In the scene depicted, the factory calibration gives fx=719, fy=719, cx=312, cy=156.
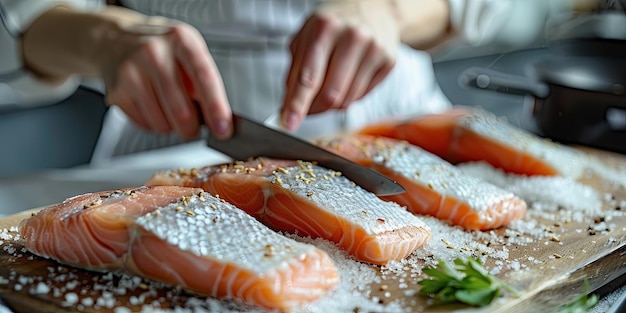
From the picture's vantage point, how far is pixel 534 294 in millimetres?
1051

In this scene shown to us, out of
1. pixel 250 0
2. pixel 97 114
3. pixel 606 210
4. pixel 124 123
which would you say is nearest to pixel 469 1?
pixel 250 0

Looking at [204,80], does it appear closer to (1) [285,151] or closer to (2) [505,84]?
(1) [285,151]

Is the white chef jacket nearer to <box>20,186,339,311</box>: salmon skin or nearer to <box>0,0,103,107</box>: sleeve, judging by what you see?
<box>0,0,103,107</box>: sleeve

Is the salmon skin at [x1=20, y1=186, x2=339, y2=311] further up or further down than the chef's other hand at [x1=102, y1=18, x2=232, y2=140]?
further down

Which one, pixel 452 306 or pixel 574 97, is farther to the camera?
pixel 574 97

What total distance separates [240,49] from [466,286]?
1.32m

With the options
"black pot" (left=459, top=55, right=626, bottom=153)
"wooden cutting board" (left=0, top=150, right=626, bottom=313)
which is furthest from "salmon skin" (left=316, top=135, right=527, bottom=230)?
"black pot" (left=459, top=55, right=626, bottom=153)

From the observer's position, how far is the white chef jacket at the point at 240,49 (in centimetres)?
186

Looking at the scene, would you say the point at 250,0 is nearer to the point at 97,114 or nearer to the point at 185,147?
the point at 185,147

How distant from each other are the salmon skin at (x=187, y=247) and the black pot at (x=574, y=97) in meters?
1.06

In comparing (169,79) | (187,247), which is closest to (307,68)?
(169,79)

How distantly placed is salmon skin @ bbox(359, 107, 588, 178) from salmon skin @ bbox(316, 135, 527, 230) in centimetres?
23

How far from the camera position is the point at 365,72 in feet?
5.79

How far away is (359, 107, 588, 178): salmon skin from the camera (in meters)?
1.67
